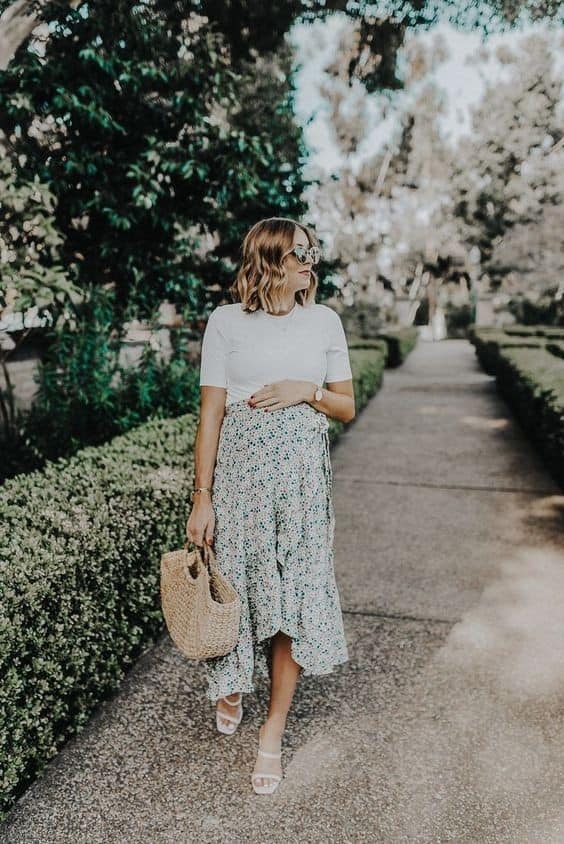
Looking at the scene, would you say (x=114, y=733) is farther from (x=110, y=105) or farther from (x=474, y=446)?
(x=474, y=446)

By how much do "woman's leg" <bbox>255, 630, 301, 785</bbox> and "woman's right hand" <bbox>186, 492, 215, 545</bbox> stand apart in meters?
0.43

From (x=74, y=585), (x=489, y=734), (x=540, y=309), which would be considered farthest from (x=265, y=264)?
(x=540, y=309)

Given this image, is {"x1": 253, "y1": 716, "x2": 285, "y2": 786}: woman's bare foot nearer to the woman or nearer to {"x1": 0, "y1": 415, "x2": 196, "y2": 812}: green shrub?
the woman

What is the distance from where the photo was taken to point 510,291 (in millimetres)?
30719

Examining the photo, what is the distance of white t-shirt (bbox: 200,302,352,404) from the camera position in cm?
226

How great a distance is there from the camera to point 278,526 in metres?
2.32

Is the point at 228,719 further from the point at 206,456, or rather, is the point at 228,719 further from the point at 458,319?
the point at 458,319

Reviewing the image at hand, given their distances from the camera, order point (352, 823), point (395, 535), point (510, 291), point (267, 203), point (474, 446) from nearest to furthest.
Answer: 1. point (352, 823)
2. point (395, 535)
3. point (267, 203)
4. point (474, 446)
5. point (510, 291)

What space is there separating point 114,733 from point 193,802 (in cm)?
52

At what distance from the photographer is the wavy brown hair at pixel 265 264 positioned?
2219mm

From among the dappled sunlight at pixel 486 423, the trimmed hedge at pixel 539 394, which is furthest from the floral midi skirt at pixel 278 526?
the dappled sunlight at pixel 486 423

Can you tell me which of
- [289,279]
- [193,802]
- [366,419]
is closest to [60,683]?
[193,802]

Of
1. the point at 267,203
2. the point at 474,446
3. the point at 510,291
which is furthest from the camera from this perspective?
the point at 510,291

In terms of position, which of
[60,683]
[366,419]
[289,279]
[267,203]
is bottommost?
[366,419]
